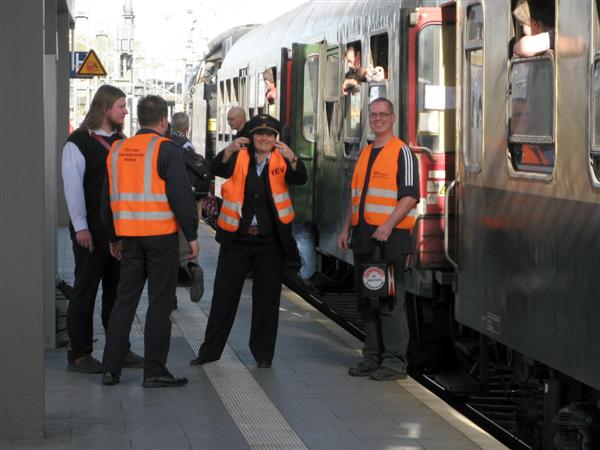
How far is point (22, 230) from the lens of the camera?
700 centimetres

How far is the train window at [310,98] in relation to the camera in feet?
50.6

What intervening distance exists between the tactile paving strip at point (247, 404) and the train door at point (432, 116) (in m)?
1.79

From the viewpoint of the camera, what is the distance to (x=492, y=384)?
10789mm

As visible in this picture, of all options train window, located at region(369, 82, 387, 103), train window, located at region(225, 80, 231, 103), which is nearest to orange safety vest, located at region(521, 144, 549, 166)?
train window, located at region(369, 82, 387, 103)

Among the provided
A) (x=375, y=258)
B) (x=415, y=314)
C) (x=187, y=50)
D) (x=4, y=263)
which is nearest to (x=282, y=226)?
(x=375, y=258)

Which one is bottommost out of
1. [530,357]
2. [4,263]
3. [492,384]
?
[492,384]

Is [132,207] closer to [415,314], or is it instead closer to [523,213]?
[523,213]

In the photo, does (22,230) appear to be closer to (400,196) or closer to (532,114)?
(532,114)

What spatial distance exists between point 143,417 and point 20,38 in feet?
7.45

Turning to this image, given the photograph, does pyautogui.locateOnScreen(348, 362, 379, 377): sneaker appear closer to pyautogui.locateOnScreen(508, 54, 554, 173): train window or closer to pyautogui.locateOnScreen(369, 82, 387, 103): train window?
pyautogui.locateOnScreen(508, 54, 554, 173): train window

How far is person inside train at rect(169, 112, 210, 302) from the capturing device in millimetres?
9297

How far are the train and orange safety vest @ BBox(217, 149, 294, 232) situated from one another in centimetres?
112

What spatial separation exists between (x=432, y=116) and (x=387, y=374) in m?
2.43

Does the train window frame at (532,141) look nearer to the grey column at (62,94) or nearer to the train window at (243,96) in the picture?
the grey column at (62,94)
